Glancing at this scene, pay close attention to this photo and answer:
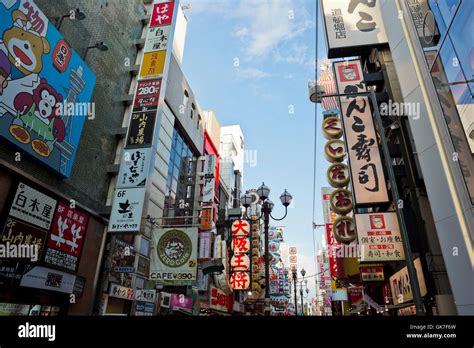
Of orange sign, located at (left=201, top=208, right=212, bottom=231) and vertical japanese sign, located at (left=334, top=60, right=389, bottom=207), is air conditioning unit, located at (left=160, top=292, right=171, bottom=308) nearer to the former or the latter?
orange sign, located at (left=201, top=208, right=212, bottom=231)

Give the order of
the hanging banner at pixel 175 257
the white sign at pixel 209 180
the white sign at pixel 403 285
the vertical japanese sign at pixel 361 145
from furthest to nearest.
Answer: the white sign at pixel 209 180, the hanging banner at pixel 175 257, the vertical japanese sign at pixel 361 145, the white sign at pixel 403 285

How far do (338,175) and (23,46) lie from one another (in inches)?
545

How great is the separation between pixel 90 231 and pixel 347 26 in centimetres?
1666

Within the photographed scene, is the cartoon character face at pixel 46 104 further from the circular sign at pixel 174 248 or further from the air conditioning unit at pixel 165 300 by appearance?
the air conditioning unit at pixel 165 300

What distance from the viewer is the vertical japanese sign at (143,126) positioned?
14133 millimetres

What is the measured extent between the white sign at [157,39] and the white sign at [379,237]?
14.9 m

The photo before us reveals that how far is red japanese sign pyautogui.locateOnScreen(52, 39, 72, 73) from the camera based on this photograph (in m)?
12.8

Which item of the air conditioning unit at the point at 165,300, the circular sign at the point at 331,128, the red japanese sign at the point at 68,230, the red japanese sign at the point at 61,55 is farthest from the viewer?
the air conditioning unit at the point at 165,300

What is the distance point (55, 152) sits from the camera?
12453 millimetres

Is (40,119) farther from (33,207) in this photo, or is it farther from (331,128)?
(331,128)

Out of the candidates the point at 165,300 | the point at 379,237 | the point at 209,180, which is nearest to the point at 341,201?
the point at 379,237

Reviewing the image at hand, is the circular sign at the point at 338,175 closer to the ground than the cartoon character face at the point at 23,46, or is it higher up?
closer to the ground

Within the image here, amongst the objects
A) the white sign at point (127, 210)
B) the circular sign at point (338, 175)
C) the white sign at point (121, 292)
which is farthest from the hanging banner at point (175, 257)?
the circular sign at point (338, 175)

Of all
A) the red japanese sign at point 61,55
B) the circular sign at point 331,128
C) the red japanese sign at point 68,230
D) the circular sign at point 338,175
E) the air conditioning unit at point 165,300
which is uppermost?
the red japanese sign at point 61,55
